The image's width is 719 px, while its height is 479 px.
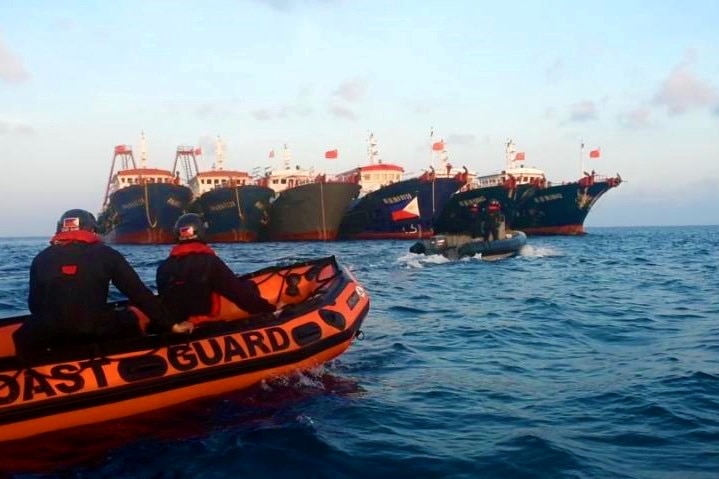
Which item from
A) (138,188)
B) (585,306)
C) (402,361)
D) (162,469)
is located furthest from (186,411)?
(138,188)

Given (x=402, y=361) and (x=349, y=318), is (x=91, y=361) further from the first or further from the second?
(x=402, y=361)

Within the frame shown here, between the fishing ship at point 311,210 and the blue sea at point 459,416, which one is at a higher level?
the fishing ship at point 311,210

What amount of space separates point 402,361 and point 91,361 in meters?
3.51

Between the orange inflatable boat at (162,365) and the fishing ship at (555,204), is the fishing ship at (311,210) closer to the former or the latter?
the fishing ship at (555,204)

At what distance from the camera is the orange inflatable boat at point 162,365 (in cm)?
472

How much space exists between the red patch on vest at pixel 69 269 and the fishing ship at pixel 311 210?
1530 inches

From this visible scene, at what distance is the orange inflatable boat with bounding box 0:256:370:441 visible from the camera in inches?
186

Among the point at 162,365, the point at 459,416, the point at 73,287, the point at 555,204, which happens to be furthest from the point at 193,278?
the point at 555,204

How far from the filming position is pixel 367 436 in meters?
4.72

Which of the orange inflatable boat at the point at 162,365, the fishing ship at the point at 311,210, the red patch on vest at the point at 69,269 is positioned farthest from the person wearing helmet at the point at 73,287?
the fishing ship at the point at 311,210

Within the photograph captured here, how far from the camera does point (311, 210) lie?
145 ft

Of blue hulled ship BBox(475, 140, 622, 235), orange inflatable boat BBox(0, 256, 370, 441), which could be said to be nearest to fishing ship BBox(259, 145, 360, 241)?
blue hulled ship BBox(475, 140, 622, 235)

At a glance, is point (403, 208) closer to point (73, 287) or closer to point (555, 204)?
point (555, 204)

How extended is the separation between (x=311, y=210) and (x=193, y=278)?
3853 cm
